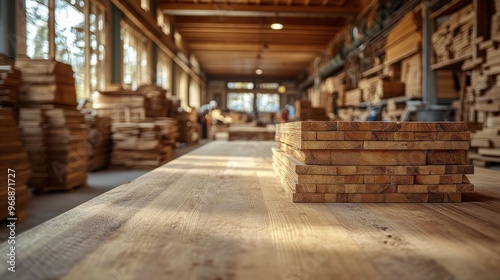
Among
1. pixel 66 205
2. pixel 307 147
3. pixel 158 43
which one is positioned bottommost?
pixel 66 205

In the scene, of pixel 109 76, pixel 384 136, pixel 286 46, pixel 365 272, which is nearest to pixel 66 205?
pixel 384 136

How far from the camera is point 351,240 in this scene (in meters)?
1.27

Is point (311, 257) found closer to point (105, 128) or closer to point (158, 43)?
point (105, 128)

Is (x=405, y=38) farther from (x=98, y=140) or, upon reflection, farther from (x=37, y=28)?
(x=37, y=28)

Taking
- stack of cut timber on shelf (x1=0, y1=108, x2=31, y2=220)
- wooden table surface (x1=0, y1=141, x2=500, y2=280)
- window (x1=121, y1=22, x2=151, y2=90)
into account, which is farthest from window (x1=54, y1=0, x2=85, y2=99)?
wooden table surface (x1=0, y1=141, x2=500, y2=280)

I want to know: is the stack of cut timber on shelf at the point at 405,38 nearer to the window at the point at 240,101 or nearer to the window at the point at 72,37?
the window at the point at 72,37

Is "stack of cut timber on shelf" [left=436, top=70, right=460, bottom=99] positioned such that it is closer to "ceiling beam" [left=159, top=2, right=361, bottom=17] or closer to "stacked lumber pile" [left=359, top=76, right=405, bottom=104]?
"stacked lumber pile" [left=359, top=76, right=405, bottom=104]

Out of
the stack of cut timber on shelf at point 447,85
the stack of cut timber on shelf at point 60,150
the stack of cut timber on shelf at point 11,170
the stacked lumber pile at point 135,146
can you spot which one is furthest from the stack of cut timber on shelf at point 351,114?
the stack of cut timber on shelf at point 11,170

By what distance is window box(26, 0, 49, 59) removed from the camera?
658cm

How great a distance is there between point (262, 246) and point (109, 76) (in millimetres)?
10200

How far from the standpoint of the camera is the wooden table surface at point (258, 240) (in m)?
1.03

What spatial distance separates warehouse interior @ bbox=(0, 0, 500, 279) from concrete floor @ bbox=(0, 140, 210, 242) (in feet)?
0.12

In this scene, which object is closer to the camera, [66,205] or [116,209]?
[116,209]

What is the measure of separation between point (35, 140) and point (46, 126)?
255mm
